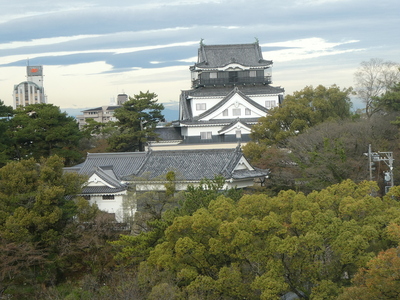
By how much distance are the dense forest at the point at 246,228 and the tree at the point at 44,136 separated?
92cm

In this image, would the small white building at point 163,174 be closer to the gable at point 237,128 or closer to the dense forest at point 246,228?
the dense forest at point 246,228

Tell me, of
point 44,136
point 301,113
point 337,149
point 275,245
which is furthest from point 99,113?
point 275,245

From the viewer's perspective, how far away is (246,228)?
51.7ft

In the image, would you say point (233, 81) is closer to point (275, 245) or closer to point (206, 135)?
point (206, 135)

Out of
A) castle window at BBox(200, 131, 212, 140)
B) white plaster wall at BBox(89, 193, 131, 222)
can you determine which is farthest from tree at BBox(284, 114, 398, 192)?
castle window at BBox(200, 131, 212, 140)

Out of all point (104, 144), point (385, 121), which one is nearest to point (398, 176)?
point (385, 121)

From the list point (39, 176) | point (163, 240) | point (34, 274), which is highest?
point (39, 176)

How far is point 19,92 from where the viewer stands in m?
109

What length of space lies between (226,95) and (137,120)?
6780 millimetres

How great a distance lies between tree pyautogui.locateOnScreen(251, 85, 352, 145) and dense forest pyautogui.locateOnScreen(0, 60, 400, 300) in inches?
2.7

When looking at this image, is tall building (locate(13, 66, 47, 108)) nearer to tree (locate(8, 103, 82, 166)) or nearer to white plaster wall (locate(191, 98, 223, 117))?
white plaster wall (locate(191, 98, 223, 117))

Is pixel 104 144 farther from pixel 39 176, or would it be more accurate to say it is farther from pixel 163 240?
pixel 163 240

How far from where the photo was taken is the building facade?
4459 centimetres

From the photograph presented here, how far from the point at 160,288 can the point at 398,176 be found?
13.6 m
